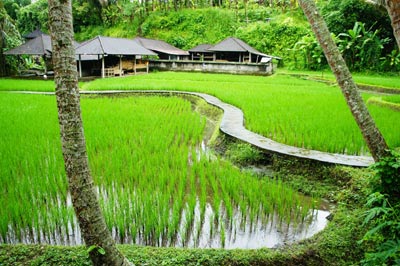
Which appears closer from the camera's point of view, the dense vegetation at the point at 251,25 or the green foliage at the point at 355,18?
the dense vegetation at the point at 251,25

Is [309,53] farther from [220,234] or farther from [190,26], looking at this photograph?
[220,234]

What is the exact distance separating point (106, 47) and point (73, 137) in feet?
60.9

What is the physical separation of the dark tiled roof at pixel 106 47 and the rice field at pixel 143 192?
12069mm

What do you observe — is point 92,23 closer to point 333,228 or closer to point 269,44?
point 269,44

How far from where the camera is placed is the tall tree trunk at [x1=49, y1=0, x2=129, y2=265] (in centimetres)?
176

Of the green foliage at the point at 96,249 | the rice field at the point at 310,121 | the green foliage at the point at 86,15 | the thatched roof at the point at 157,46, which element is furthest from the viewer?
the green foliage at the point at 86,15

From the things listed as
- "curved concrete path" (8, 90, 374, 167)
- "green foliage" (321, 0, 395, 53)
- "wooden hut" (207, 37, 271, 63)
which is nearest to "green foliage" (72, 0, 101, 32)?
"wooden hut" (207, 37, 271, 63)

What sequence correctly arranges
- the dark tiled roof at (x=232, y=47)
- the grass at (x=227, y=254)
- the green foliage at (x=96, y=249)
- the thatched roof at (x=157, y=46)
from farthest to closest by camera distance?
1. the thatched roof at (x=157, y=46)
2. the dark tiled roof at (x=232, y=47)
3. the grass at (x=227, y=254)
4. the green foliage at (x=96, y=249)

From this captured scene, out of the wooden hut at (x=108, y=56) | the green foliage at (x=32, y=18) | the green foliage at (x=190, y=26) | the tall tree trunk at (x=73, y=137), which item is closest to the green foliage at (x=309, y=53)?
the green foliage at (x=190, y=26)

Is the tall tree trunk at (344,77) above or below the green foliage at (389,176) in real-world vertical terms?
above

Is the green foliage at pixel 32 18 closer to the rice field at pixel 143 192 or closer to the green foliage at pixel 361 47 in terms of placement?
the green foliage at pixel 361 47

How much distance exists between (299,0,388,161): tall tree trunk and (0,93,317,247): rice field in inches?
38.2

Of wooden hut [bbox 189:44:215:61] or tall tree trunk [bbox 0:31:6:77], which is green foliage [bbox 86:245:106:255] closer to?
tall tree trunk [bbox 0:31:6:77]

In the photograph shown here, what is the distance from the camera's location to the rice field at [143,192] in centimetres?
317
